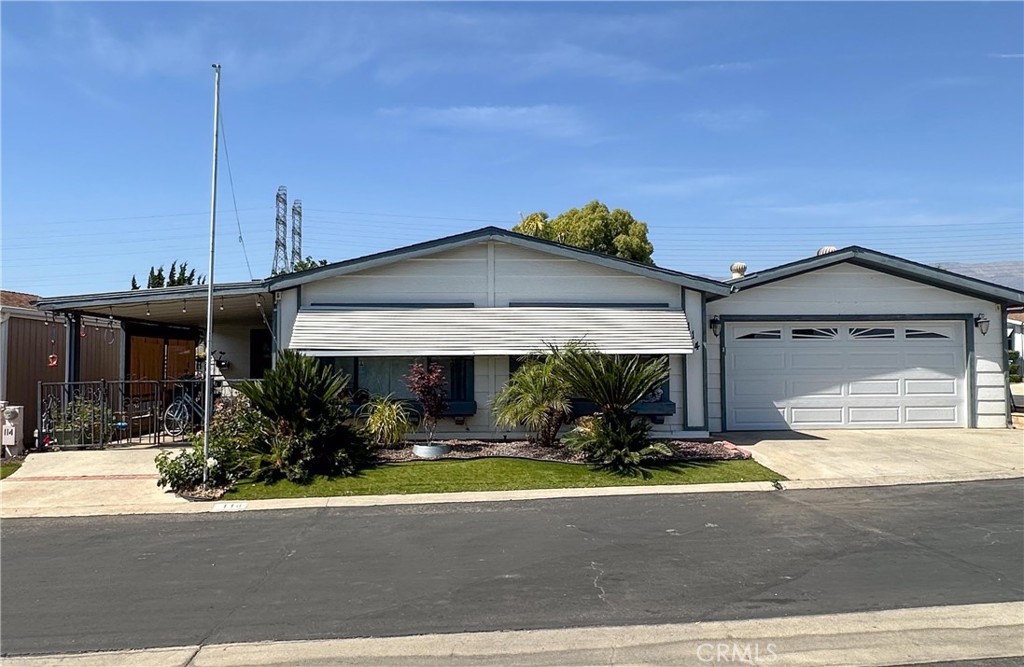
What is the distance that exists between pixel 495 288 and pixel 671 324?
3522 mm

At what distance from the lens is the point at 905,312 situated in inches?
643

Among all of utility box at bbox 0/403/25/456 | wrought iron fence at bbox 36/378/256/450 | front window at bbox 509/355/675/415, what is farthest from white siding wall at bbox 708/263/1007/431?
utility box at bbox 0/403/25/456

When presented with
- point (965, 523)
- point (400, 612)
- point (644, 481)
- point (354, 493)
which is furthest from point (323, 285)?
point (965, 523)

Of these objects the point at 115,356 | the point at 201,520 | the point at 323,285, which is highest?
the point at 323,285

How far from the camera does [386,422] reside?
12.8m

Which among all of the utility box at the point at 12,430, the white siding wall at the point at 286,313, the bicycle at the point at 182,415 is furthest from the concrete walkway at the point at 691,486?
the white siding wall at the point at 286,313

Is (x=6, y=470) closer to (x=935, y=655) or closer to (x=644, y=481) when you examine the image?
(x=644, y=481)

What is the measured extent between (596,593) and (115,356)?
17246 millimetres

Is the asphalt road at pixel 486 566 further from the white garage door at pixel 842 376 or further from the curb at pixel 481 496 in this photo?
the white garage door at pixel 842 376

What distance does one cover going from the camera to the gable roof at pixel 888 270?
52.5 ft

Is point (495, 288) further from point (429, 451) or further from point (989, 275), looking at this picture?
point (989, 275)

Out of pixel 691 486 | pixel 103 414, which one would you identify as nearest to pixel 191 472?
pixel 103 414

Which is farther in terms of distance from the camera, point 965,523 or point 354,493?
point 354,493

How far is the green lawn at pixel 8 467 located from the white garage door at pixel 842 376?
13.2 meters
